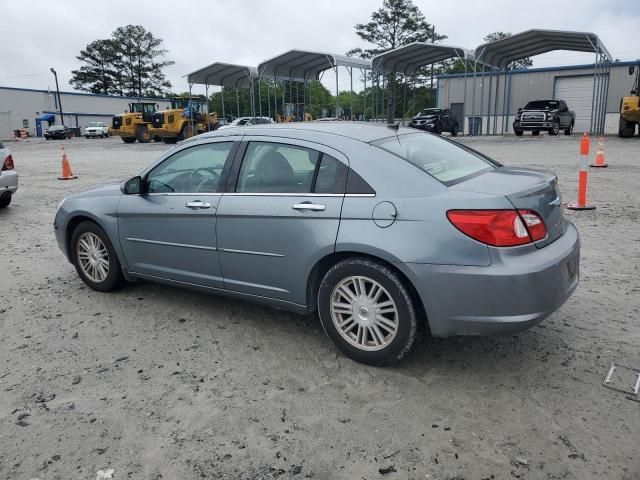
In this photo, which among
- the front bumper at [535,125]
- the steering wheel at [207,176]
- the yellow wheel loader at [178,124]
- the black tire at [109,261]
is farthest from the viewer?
the yellow wheel loader at [178,124]

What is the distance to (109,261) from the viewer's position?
188 inches

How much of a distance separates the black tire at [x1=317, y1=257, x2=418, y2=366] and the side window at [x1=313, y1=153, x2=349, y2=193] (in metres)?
0.48

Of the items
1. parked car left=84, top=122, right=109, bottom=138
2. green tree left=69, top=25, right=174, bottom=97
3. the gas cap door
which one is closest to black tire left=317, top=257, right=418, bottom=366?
the gas cap door

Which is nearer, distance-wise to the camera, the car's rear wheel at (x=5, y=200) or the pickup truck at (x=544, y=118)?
the car's rear wheel at (x=5, y=200)

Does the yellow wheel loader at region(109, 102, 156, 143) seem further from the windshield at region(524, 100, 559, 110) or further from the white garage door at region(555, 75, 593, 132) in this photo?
the white garage door at region(555, 75, 593, 132)

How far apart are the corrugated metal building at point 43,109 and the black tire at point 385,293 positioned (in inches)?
2350

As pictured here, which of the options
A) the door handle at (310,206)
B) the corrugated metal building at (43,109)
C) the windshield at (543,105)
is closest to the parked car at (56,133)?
the corrugated metal building at (43,109)

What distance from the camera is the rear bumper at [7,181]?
9018 millimetres

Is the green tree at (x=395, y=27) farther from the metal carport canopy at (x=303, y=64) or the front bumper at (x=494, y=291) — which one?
the front bumper at (x=494, y=291)

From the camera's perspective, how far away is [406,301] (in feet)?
10.3

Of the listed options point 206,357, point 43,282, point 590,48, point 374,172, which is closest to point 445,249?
point 374,172

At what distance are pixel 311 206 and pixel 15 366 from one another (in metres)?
2.22

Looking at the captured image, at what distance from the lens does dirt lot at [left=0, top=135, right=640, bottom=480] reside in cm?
253

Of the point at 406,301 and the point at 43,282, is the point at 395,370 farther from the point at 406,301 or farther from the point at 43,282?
the point at 43,282
